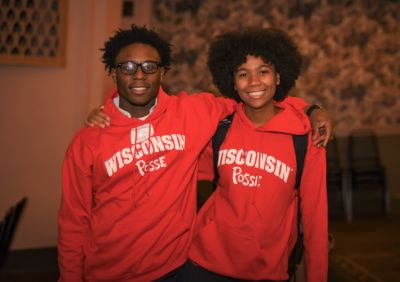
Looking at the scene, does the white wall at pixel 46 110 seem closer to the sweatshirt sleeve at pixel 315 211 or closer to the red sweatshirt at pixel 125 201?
the red sweatshirt at pixel 125 201

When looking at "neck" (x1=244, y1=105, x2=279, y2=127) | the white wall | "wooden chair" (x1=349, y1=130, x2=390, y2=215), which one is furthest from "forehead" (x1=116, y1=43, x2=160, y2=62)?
"wooden chair" (x1=349, y1=130, x2=390, y2=215)

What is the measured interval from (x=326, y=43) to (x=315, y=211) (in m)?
4.38

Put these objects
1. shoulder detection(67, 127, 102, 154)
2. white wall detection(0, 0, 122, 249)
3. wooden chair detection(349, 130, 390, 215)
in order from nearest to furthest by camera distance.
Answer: shoulder detection(67, 127, 102, 154) → white wall detection(0, 0, 122, 249) → wooden chair detection(349, 130, 390, 215)

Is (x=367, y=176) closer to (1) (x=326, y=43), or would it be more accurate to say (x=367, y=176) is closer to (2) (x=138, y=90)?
(1) (x=326, y=43)

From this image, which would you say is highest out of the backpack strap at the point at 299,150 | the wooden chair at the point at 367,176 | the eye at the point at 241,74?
the eye at the point at 241,74

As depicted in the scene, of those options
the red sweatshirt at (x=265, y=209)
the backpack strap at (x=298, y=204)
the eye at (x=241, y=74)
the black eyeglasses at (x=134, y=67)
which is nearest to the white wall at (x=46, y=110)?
the black eyeglasses at (x=134, y=67)

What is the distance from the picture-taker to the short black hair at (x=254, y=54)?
1762mm

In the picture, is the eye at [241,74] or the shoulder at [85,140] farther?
the eye at [241,74]

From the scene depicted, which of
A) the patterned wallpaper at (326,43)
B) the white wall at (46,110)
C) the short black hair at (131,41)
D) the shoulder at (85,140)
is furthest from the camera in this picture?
the patterned wallpaper at (326,43)

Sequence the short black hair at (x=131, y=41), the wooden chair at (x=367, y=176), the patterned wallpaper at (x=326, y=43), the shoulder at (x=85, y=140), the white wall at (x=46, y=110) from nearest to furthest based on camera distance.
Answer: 1. the shoulder at (x=85, y=140)
2. the short black hair at (x=131, y=41)
3. the white wall at (x=46, y=110)
4. the wooden chair at (x=367, y=176)
5. the patterned wallpaper at (x=326, y=43)

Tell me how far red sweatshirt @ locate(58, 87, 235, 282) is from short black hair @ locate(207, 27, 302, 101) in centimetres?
39

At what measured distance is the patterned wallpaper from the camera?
5332 millimetres

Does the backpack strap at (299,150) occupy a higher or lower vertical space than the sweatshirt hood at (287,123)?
lower

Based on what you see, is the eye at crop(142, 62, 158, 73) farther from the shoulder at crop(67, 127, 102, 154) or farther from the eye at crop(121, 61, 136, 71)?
the shoulder at crop(67, 127, 102, 154)
